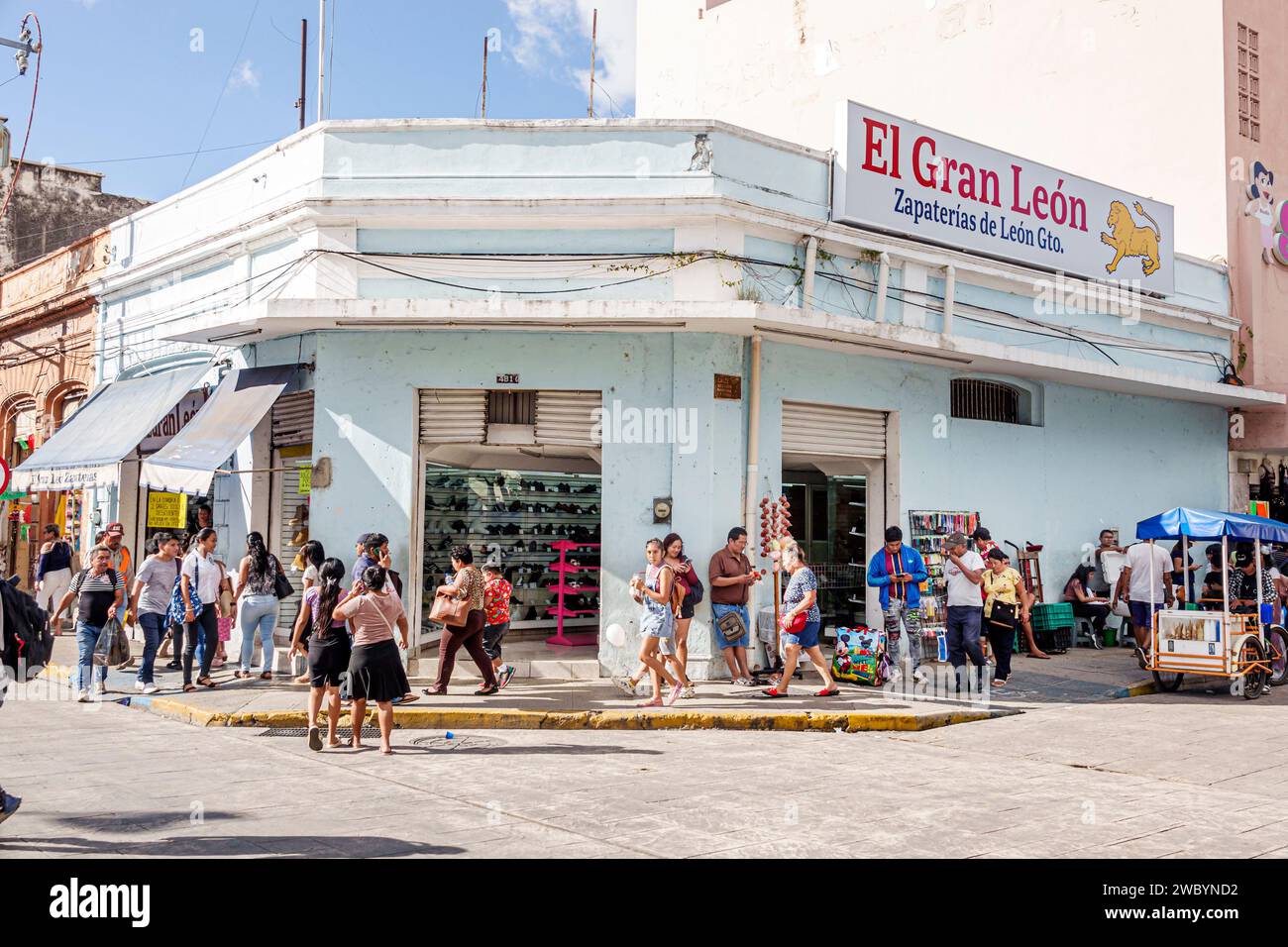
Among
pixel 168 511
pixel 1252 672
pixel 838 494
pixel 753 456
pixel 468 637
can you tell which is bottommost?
pixel 1252 672

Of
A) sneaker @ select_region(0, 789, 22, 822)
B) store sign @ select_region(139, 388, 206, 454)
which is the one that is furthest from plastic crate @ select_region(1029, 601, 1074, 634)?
sneaker @ select_region(0, 789, 22, 822)

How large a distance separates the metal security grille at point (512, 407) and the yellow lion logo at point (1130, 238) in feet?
32.3

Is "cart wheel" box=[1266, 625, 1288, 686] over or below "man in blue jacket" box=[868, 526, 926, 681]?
below

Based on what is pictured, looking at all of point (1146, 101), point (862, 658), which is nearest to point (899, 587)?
point (862, 658)

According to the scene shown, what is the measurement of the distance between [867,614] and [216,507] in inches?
362

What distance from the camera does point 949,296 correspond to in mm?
14773

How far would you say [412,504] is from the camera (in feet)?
42.6

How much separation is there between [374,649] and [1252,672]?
9.92m

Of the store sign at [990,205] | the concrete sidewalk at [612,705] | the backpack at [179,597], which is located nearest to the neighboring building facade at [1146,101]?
the store sign at [990,205]

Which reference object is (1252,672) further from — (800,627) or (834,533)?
(834,533)

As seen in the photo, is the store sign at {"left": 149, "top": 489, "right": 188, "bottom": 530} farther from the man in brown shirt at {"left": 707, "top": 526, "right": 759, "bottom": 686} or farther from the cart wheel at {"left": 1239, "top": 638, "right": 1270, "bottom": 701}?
the cart wheel at {"left": 1239, "top": 638, "right": 1270, "bottom": 701}

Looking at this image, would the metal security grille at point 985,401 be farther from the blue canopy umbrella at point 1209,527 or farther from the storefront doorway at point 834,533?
the blue canopy umbrella at point 1209,527

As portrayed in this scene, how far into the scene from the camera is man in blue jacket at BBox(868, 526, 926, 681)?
494 inches

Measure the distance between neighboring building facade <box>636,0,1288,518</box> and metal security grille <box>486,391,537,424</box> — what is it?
499 inches
